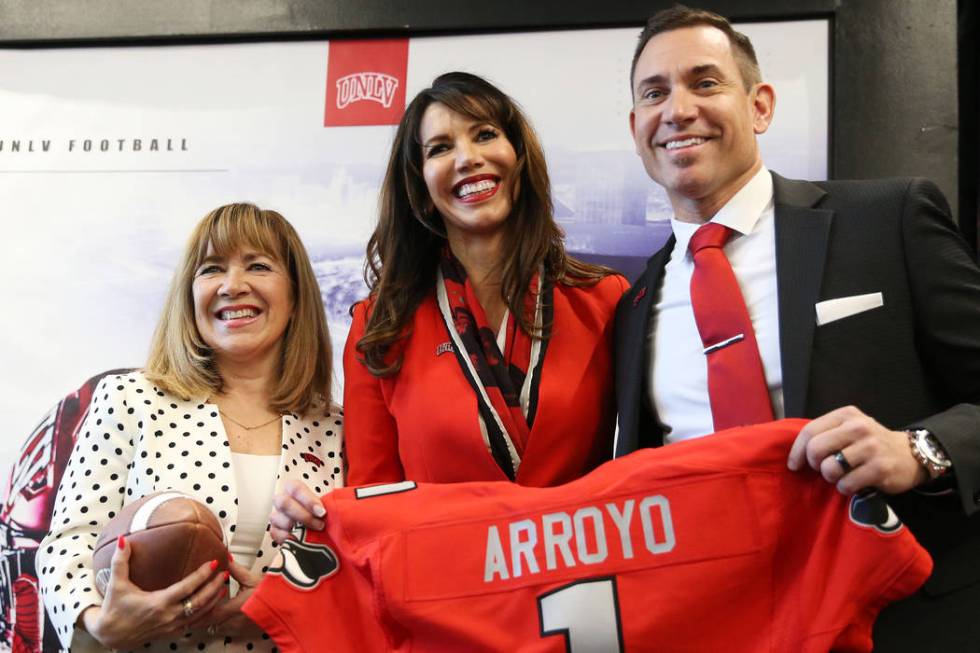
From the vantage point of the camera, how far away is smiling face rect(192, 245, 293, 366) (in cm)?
201

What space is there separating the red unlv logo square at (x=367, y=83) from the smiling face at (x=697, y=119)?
134 centimetres

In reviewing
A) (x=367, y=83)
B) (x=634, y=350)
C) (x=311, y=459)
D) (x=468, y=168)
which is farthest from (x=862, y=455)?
(x=367, y=83)

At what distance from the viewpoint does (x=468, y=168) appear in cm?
195

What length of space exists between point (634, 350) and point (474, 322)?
36cm

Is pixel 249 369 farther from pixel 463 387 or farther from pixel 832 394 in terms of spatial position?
pixel 832 394

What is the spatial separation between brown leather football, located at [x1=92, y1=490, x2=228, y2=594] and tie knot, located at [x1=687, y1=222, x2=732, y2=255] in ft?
3.26

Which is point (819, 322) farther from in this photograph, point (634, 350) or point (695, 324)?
point (634, 350)

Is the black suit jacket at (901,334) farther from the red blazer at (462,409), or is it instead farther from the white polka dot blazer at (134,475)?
the white polka dot blazer at (134,475)

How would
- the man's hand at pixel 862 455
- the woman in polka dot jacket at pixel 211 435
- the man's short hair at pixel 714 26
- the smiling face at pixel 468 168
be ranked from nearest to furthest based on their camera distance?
the man's hand at pixel 862 455 → the woman in polka dot jacket at pixel 211 435 → the man's short hair at pixel 714 26 → the smiling face at pixel 468 168

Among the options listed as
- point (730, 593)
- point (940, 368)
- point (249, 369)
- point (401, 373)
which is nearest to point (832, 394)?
point (940, 368)

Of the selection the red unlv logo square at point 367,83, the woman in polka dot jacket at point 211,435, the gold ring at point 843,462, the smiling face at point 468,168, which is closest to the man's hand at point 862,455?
the gold ring at point 843,462

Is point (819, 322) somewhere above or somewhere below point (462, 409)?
above

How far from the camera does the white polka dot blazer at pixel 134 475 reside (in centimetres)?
174

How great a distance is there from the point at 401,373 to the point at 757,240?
761mm
